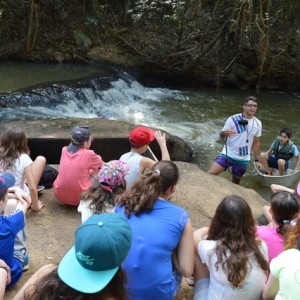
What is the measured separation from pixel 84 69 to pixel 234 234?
1087cm

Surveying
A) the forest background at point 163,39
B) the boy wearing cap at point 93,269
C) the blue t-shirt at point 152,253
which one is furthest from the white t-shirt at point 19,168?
the forest background at point 163,39

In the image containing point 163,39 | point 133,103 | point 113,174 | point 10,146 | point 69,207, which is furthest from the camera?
point 163,39

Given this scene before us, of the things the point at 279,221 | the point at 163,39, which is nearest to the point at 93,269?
the point at 279,221

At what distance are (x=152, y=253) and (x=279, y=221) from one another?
1.02 meters

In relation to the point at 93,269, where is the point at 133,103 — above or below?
below

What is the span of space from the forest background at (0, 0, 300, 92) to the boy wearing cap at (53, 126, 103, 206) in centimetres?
861

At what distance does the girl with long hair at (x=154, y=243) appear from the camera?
2346mm

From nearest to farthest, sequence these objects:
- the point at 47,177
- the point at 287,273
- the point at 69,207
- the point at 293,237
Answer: the point at 287,273 < the point at 293,237 < the point at 69,207 < the point at 47,177

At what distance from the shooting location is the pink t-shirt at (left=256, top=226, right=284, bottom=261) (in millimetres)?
2707

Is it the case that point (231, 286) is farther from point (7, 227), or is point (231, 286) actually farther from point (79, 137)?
point (79, 137)

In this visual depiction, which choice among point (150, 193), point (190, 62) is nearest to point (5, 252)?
point (150, 193)

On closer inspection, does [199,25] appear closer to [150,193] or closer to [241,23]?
[241,23]

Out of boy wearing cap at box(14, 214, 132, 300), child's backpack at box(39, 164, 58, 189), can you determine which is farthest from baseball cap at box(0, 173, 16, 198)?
child's backpack at box(39, 164, 58, 189)

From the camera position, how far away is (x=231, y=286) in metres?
Result: 2.37
